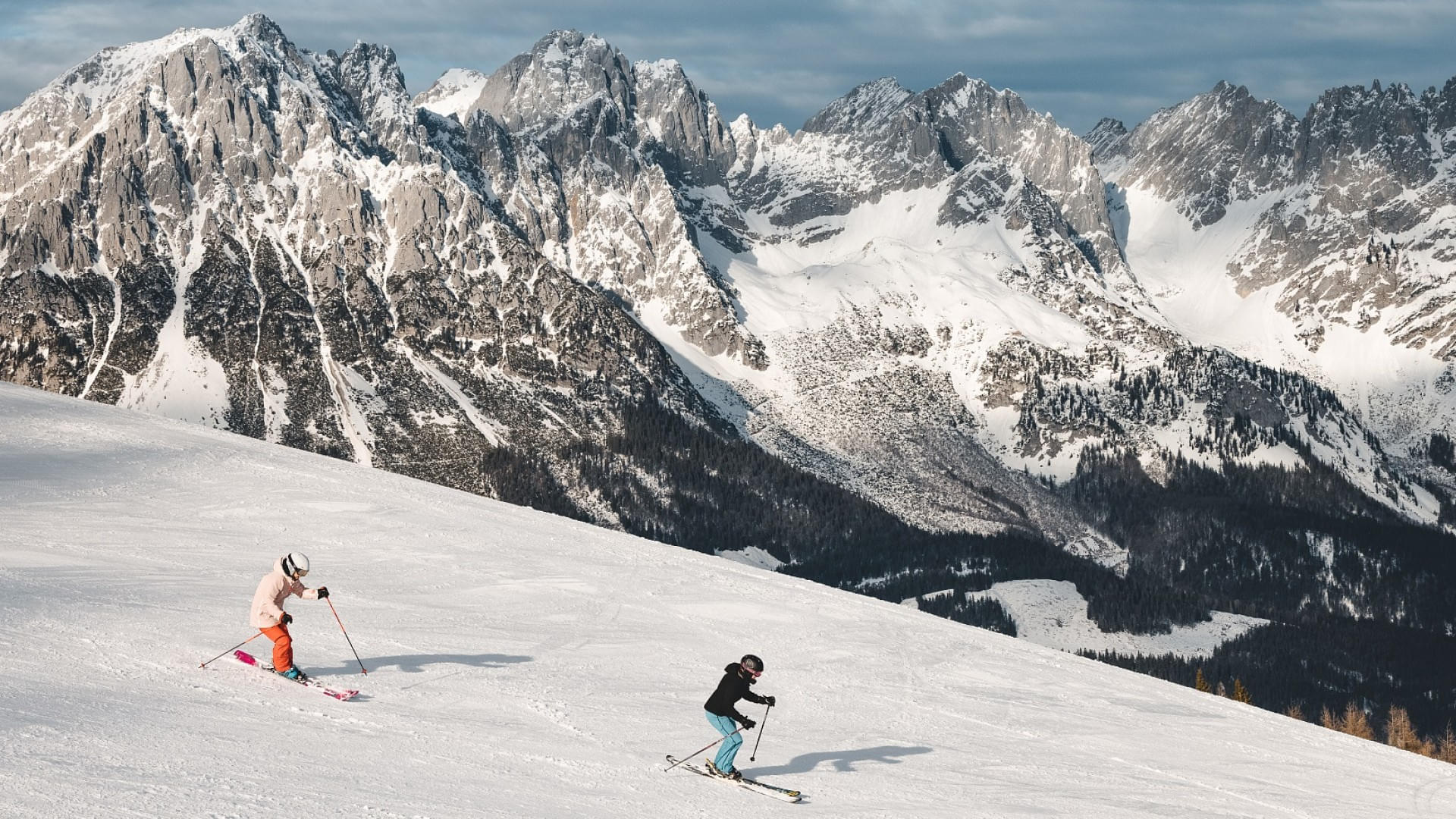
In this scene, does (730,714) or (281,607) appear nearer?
(730,714)

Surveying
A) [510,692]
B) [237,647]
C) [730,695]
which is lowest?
[237,647]

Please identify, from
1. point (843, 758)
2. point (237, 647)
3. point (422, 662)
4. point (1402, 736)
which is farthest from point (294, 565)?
point (1402, 736)

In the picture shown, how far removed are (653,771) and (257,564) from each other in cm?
2019

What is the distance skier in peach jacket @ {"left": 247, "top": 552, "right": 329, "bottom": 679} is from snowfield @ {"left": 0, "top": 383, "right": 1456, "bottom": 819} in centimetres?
76

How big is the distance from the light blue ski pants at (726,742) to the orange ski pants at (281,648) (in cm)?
819

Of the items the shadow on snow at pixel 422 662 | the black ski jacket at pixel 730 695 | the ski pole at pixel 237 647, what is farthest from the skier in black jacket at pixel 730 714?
the ski pole at pixel 237 647

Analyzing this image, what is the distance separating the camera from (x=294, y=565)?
2784 centimetres

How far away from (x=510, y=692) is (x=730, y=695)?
6191 mm

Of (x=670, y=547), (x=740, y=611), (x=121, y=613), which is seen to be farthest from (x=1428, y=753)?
(x=121, y=613)

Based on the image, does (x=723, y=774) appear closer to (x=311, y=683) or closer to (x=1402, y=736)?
(x=311, y=683)

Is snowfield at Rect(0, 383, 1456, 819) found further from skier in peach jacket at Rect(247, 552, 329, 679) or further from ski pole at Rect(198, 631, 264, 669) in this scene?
skier in peach jacket at Rect(247, 552, 329, 679)

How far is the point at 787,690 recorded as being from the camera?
34562mm

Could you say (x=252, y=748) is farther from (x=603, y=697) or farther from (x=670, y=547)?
(x=670, y=547)

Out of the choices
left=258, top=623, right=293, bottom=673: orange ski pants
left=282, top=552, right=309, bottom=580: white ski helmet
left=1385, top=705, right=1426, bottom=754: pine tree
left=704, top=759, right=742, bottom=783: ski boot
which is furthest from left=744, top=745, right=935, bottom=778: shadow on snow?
left=1385, top=705, right=1426, bottom=754: pine tree
